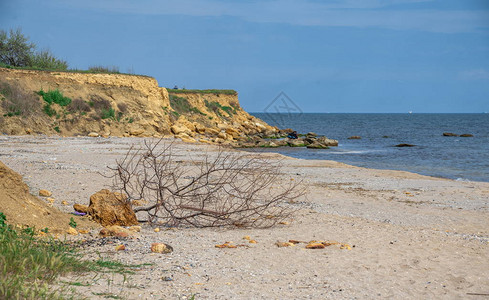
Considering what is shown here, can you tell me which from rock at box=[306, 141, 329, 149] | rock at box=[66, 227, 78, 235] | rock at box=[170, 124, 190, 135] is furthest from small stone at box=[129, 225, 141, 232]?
rock at box=[170, 124, 190, 135]

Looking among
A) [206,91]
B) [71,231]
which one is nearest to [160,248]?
[71,231]

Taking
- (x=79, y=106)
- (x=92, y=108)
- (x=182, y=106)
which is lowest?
(x=92, y=108)

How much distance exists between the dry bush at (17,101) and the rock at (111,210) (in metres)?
24.6

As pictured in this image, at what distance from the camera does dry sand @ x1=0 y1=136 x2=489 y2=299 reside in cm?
486

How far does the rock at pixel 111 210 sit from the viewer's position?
24.4 ft

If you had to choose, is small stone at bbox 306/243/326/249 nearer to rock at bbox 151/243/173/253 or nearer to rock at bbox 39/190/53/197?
rock at bbox 151/243/173/253

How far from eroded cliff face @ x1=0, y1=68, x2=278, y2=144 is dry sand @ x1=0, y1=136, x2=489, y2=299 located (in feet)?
66.1

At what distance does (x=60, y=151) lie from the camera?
774 inches

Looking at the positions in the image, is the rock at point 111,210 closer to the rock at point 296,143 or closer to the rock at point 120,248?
the rock at point 120,248

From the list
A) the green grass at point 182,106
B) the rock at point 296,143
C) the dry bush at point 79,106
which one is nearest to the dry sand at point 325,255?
the dry bush at point 79,106

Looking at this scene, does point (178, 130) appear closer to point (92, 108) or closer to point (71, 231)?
point (92, 108)

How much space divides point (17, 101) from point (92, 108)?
16.6 ft

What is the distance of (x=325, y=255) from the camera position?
6.31 metres

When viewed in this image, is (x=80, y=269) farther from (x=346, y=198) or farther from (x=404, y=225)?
(x=346, y=198)
